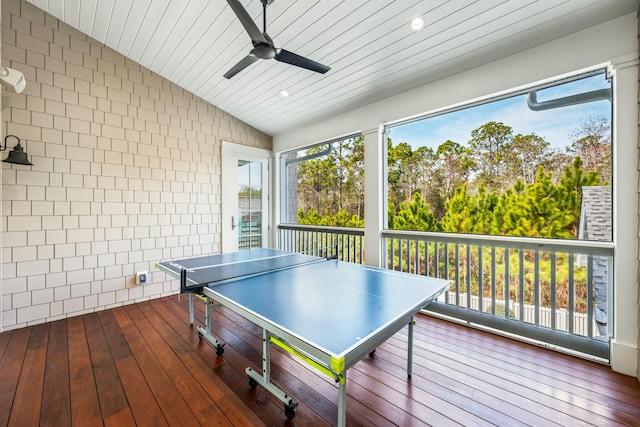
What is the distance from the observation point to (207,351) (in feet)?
7.54

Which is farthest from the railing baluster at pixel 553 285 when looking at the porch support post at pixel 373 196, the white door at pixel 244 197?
the white door at pixel 244 197

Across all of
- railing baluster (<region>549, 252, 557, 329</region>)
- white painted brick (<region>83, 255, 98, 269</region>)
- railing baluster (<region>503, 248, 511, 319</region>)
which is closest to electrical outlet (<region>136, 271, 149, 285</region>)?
white painted brick (<region>83, 255, 98, 269</region>)

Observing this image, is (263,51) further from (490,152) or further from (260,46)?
(490,152)

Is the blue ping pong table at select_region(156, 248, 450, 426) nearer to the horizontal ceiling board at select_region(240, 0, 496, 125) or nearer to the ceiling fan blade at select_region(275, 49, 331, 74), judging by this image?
the ceiling fan blade at select_region(275, 49, 331, 74)

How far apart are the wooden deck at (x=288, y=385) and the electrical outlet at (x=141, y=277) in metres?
0.93

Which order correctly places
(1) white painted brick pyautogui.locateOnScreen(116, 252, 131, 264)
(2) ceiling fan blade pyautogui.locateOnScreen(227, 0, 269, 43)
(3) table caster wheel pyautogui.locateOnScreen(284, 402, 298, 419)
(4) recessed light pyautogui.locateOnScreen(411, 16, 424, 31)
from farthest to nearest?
1. (1) white painted brick pyautogui.locateOnScreen(116, 252, 131, 264)
2. (4) recessed light pyautogui.locateOnScreen(411, 16, 424, 31)
3. (2) ceiling fan blade pyautogui.locateOnScreen(227, 0, 269, 43)
4. (3) table caster wheel pyautogui.locateOnScreen(284, 402, 298, 419)

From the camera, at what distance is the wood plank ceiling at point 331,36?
210cm

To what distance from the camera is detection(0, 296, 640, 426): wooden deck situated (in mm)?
1581

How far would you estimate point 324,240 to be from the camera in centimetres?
438

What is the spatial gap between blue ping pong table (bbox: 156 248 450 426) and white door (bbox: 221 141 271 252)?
6.25 feet

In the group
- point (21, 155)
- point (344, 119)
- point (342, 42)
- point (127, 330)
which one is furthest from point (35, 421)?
point (344, 119)

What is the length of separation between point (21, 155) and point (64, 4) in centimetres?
160

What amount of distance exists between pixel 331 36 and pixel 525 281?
309 cm

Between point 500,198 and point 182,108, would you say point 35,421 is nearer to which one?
point 182,108
